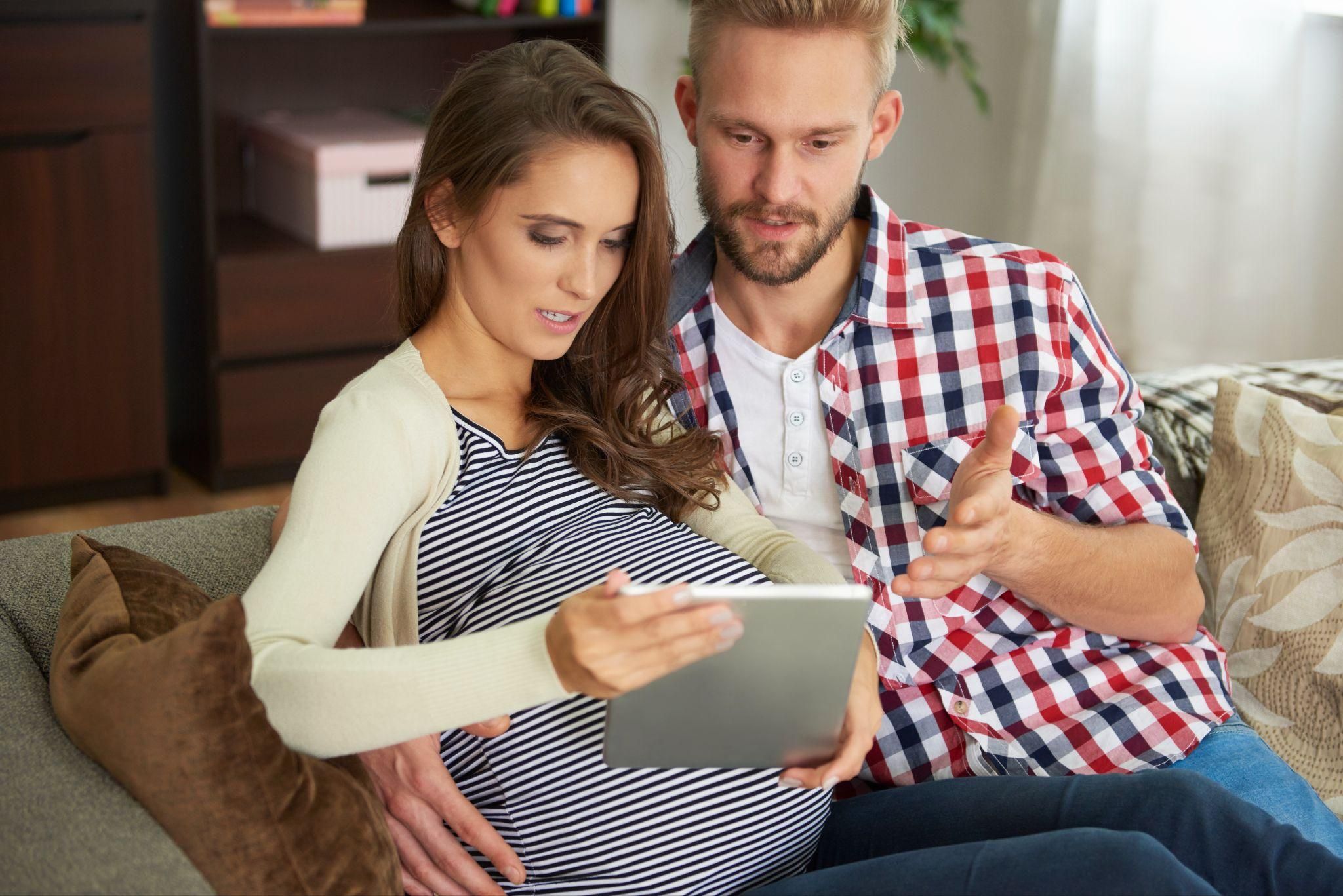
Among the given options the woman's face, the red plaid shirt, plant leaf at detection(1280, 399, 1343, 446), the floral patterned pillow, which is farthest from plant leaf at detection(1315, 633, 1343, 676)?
→ the woman's face

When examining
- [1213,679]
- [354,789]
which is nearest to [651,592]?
[354,789]

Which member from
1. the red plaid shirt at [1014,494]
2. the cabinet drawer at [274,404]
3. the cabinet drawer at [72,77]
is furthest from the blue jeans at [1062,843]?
the cabinet drawer at [72,77]

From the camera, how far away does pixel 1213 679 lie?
1520mm

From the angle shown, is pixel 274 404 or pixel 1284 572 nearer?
pixel 1284 572

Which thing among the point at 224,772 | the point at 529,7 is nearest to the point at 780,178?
the point at 224,772

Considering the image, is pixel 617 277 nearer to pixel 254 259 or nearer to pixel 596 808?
pixel 596 808

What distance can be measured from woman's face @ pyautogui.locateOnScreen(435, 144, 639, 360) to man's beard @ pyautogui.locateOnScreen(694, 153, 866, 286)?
23 centimetres

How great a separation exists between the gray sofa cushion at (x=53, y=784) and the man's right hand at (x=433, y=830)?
9.8 inches

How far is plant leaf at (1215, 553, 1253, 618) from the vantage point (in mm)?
1607

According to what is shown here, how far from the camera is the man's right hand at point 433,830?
1.20 meters

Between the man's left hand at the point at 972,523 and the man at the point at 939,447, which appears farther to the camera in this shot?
the man at the point at 939,447

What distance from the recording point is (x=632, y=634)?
39.1 inches

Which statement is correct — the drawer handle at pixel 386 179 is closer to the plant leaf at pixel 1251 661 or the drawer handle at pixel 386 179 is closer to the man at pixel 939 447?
the man at pixel 939 447

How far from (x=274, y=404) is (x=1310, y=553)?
2.21 metres
